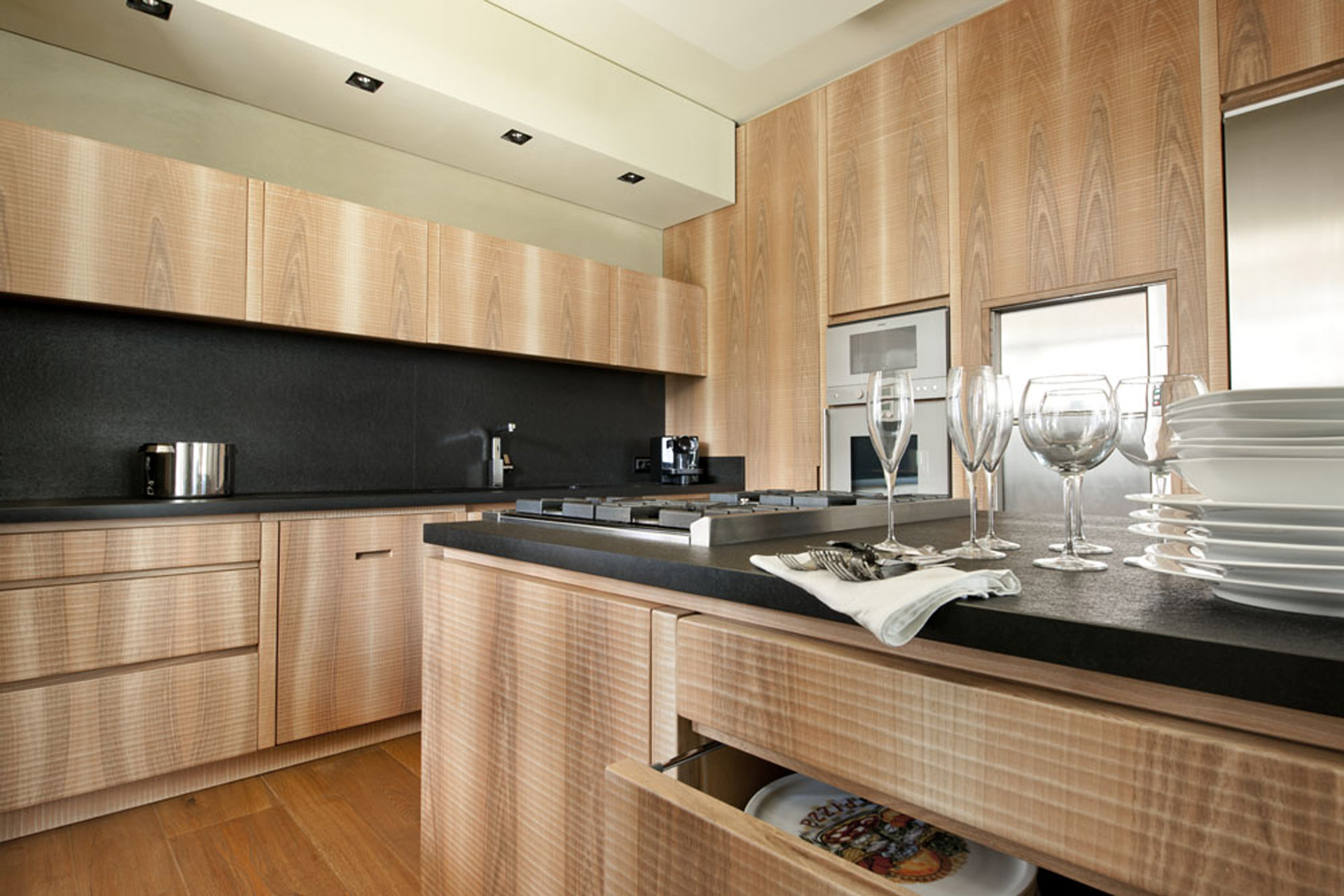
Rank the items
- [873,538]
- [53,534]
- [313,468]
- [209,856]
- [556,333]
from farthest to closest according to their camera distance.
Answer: [556,333]
[313,468]
[53,534]
[209,856]
[873,538]

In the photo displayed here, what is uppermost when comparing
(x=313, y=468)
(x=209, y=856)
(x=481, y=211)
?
(x=481, y=211)

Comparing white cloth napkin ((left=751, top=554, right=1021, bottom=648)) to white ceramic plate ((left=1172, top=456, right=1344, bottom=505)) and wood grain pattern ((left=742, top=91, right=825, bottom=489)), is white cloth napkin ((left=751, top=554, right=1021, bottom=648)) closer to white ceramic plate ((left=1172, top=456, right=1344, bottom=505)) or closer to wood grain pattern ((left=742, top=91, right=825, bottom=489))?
white ceramic plate ((left=1172, top=456, right=1344, bottom=505))

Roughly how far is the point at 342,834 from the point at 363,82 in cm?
247

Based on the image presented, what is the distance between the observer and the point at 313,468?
9.17ft

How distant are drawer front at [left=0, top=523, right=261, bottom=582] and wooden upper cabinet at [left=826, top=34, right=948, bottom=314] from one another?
103 inches

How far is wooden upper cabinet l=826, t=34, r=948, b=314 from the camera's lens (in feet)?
9.49

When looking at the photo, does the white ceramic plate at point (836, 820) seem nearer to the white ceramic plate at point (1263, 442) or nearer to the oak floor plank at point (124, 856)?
the white ceramic plate at point (1263, 442)

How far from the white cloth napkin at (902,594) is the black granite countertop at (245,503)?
2059 mm

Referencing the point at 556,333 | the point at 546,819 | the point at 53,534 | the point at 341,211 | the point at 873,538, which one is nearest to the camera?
the point at 546,819

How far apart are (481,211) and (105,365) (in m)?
1.68

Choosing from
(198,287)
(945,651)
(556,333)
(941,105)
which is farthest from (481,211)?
(945,651)

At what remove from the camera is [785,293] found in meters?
3.50

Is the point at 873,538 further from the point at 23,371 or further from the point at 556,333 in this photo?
the point at 23,371

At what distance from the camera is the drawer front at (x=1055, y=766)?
412 mm
